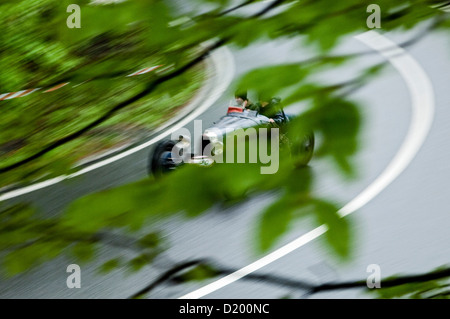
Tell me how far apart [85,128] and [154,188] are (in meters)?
0.32

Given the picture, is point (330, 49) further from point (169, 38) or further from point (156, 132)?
point (156, 132)

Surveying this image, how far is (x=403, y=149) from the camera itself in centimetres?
611

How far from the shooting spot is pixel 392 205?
522 cm

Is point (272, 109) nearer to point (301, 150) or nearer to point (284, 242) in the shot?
point (301, 150)

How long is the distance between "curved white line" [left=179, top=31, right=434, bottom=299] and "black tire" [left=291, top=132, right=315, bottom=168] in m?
2.14

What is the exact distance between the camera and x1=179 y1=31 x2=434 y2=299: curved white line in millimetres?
4379

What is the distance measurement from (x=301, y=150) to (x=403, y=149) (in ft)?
17.7

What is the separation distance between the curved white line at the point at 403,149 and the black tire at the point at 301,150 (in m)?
2.14

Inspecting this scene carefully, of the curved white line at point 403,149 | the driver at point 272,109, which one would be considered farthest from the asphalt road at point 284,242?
the driver at point 272,109

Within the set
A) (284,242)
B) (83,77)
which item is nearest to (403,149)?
(284,242)

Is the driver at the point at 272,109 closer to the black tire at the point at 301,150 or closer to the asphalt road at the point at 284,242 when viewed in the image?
the black tire at the point at 301,150

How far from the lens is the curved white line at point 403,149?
4.38 meters

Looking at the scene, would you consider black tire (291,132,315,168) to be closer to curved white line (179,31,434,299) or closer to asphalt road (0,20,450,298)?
curved white line (179,31,434,299)
